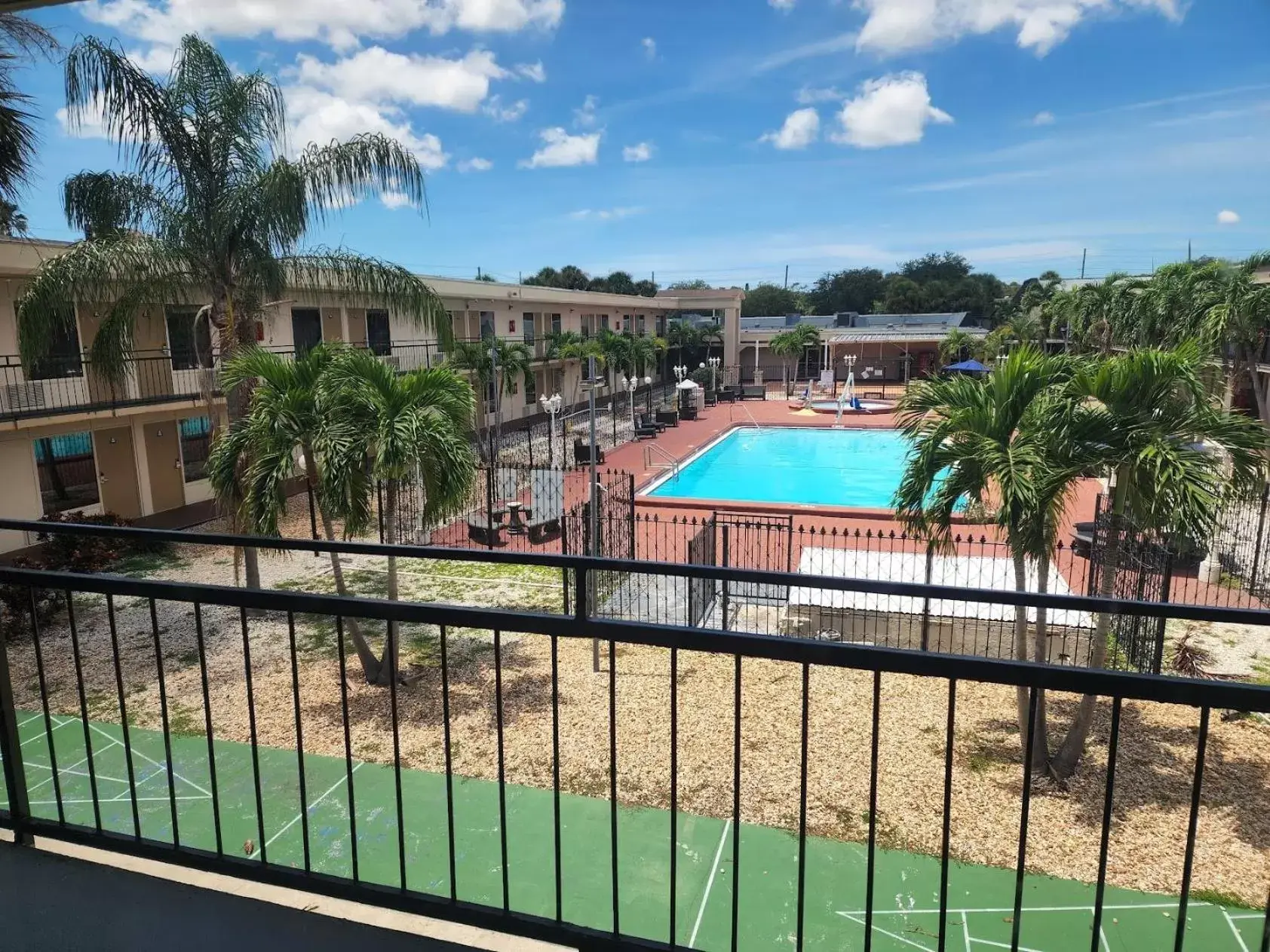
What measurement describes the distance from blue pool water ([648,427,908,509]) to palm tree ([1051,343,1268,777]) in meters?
12.5

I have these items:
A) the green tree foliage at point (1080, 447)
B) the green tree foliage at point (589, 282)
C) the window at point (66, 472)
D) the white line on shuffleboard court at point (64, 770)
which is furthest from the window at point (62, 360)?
the green tree foliage at point (589, 282)

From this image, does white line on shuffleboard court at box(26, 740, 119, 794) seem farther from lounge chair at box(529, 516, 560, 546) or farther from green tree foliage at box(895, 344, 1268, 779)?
lounge chair at box(529, 516, 560, 546)

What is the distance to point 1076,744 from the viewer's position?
7.99m

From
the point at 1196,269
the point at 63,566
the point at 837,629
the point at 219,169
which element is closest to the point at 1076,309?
the point at 1196,269

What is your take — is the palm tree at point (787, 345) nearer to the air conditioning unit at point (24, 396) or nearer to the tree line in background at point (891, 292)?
the tree line in background at point (891, 292)

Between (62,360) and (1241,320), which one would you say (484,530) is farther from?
(1241,320)

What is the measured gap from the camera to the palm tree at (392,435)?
856 centimetres

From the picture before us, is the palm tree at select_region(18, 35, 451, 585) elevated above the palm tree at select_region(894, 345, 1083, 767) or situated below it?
above

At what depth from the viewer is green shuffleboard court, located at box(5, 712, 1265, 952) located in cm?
545

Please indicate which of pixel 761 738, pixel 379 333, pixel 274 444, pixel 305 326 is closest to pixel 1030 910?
pixel 761 738

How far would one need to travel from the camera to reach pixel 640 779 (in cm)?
771

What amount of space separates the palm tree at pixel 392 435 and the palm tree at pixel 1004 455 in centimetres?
457

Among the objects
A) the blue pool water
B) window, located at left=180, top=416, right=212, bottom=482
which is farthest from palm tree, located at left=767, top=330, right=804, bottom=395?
window, located at left=180, top=416, right=212, bottom=482

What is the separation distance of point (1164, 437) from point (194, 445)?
753 inches
